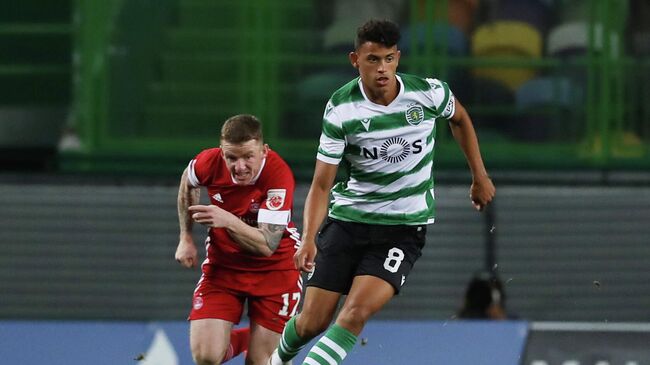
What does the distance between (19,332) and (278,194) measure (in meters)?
2.68

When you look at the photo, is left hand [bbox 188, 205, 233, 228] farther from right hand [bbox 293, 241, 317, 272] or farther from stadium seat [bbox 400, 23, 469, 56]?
stadium seat [bbox 400, 23, 469, 56]

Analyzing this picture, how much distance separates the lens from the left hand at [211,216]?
27.6 ft

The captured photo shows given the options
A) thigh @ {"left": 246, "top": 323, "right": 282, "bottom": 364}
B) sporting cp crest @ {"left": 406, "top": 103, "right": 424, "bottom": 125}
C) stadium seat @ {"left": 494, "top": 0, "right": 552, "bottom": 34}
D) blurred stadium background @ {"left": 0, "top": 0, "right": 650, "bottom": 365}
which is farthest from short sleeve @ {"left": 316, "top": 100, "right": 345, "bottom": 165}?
stadium seat @ {"left": 494, "top": 0, "right": 552, "bottom": 34}

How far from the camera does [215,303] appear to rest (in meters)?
9.15

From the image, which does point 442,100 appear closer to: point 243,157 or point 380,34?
point 380,34

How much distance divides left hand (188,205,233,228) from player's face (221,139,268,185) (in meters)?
0.30

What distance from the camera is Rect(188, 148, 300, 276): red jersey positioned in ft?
29.0

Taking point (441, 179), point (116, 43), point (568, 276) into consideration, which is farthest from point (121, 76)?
point (568, 276)

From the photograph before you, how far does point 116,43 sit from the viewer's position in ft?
44.8

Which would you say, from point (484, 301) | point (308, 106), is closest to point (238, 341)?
point (484, 301)

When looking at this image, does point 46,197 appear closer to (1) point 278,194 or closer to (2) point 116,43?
(2) point 116,43

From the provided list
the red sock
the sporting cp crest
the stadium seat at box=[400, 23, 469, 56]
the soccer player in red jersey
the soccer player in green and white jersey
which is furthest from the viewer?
the stadium seat at box=[400, 23, 469, 56]

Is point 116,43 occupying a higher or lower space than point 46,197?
higher

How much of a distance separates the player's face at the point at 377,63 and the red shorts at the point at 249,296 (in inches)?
56.7
